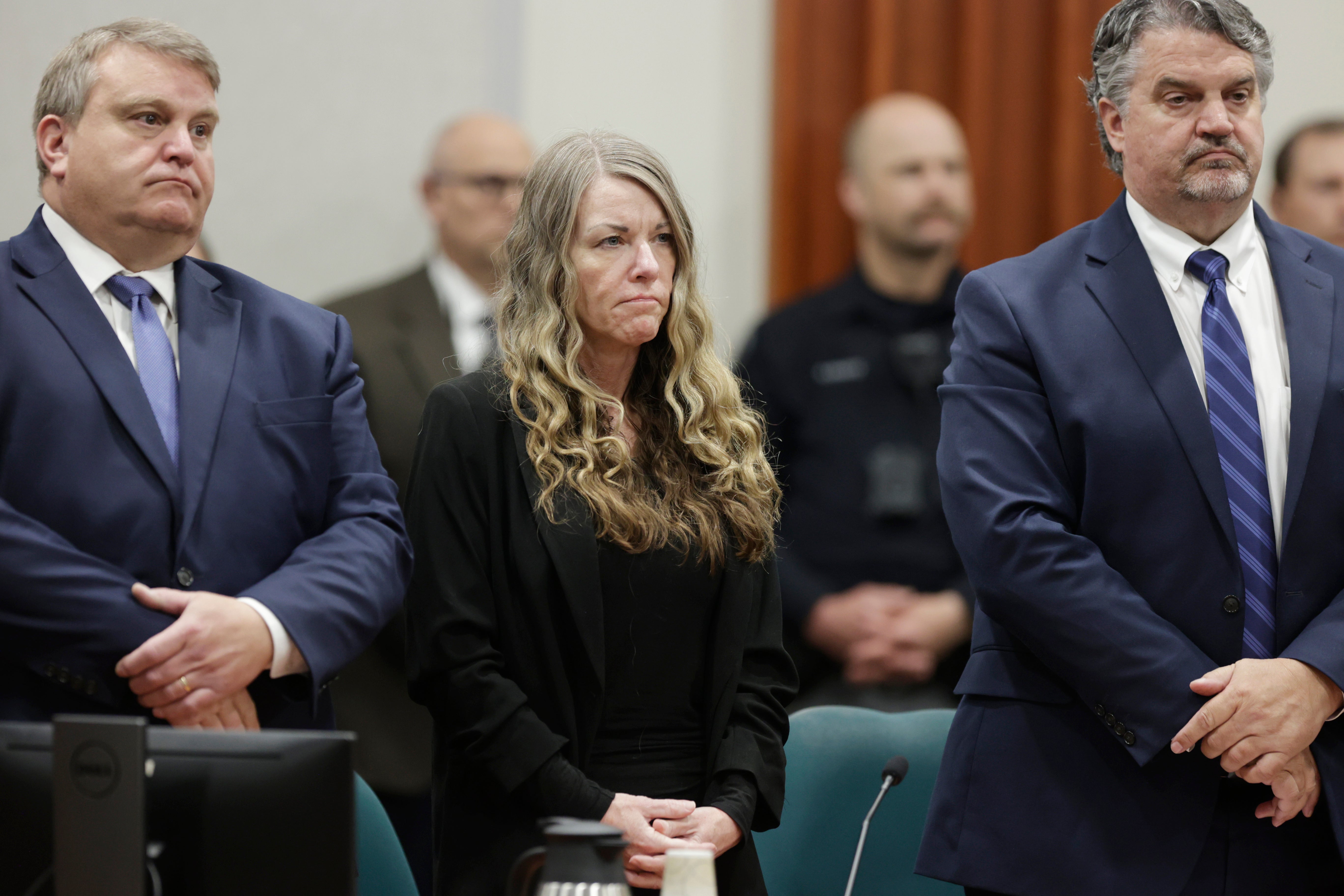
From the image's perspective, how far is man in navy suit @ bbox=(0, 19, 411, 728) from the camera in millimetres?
2023

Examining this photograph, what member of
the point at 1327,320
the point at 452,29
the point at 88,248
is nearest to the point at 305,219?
the point at 452,29

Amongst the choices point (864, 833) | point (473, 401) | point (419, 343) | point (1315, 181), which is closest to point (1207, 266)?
point (864, 833)

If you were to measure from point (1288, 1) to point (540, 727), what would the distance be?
364 centimetres

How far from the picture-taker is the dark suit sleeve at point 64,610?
200 cm

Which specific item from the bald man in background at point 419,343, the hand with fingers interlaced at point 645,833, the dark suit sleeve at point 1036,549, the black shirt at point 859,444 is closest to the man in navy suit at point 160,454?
the hand with fingers interlaced at point 645,833

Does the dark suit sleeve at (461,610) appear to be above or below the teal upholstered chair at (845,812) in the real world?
above

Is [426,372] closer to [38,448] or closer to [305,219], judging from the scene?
[305,219]

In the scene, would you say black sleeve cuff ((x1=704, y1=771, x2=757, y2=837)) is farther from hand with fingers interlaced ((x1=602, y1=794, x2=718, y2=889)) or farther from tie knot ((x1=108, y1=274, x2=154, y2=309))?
tie knot ((x1=108, y1=274, x2=154, y2=309))

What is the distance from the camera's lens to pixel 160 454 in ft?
7.02

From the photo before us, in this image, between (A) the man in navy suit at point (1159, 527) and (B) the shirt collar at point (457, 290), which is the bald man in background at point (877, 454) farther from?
(A) the man in navy suit at point (1159, 527)

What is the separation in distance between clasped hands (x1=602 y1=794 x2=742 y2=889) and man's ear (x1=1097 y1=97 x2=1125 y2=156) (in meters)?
1.21

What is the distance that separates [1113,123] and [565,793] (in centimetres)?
135

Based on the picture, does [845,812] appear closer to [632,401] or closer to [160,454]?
[632,401]

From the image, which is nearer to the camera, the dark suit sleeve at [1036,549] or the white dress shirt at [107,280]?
the dark suit sleeve at [1036,549]
